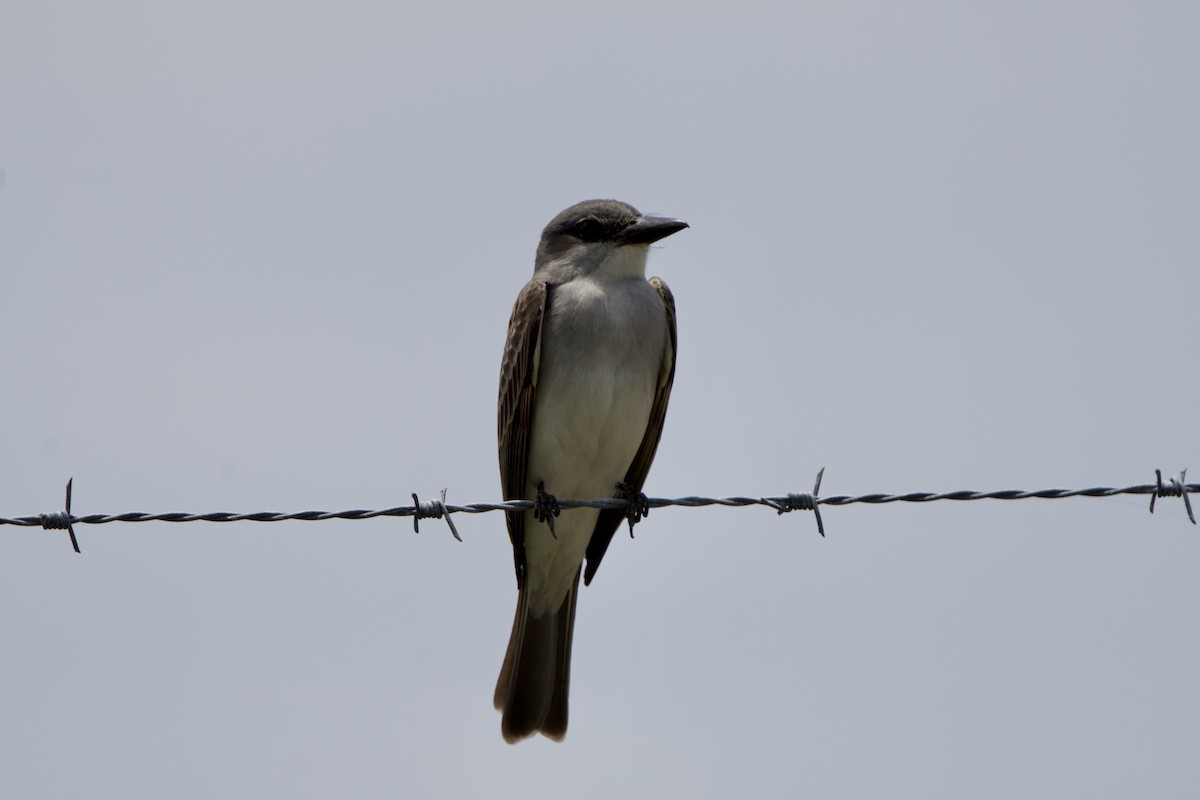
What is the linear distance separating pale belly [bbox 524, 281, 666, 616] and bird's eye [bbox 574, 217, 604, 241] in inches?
20.4

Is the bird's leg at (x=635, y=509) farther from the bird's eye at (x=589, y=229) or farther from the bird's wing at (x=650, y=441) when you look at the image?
the bird's eye at (x=589, y=229)

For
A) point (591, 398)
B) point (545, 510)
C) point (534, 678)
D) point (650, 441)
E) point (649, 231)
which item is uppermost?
point (649, 231)

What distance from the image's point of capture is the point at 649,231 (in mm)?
9141

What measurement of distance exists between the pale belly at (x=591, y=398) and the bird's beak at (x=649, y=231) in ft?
1.24

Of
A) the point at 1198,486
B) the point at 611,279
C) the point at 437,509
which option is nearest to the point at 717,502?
the point at 437,509

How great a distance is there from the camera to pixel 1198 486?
20.5 feet

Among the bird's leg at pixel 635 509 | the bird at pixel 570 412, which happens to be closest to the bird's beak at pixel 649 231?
the bird at pixel 570 412

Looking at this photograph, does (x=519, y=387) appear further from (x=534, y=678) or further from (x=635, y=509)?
(x=534, y=678)

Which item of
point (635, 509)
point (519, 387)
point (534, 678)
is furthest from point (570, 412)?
point (534, 678)

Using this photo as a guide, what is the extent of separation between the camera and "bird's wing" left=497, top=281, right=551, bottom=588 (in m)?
8.63

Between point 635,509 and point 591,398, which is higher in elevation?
point 591,398

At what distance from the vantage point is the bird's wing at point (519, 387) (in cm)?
863

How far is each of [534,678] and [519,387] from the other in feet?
5.99

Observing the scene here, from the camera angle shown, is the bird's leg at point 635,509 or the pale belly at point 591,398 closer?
the bird's leg at point 635,509
